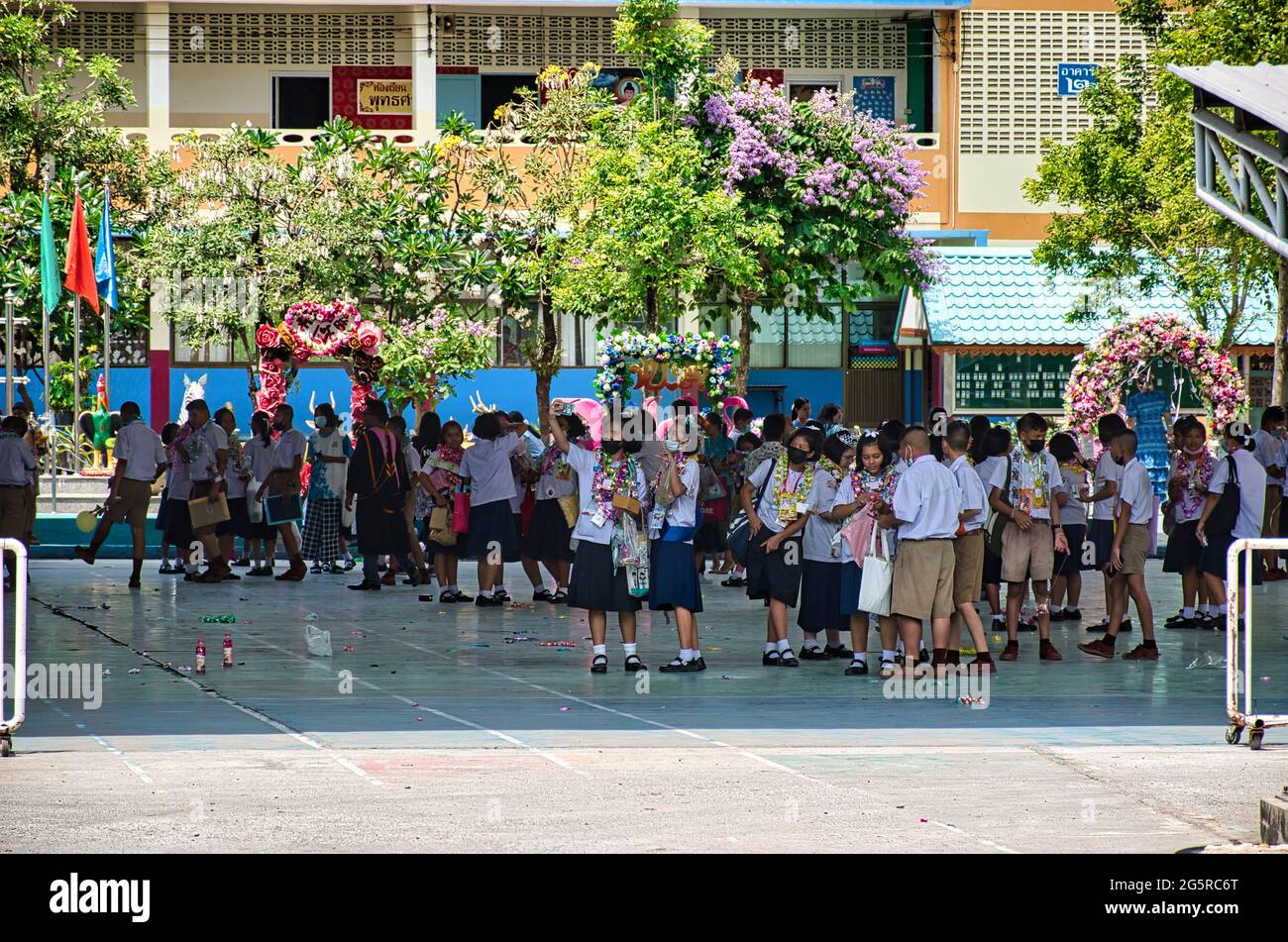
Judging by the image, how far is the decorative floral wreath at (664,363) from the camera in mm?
18656

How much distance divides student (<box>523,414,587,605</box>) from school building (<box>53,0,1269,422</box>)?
59.3 ft

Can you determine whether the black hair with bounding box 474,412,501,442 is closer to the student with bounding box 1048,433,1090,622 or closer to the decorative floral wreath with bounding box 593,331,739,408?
the decorative floral wreath with bounding box 593,331,739,408

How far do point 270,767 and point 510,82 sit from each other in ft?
95.0

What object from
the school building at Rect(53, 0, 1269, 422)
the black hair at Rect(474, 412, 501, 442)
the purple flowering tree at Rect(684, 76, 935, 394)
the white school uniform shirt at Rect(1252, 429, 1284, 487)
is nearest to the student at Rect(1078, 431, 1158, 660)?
the white school uniform shirt at Rect(1252, 429, 1284, 487)

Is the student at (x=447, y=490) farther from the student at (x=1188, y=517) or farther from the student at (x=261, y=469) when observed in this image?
the student at (x=1188, y=517)

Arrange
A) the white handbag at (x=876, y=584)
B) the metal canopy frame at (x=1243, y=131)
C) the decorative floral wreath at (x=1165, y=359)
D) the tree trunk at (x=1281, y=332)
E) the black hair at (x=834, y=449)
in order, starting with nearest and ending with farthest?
the white handbag at (x=876, y=584), the black hair at (x=834, y=449), the metal canopy frame at (x=1243, y=131), the tree trunk at (x=1281, y=332), the decorative floral wreath at (x=1165, y=359)

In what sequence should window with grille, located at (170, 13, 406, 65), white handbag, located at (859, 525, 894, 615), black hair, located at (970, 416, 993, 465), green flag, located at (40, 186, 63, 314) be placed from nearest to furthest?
white handbag, located at (859, 525, 894, 615)
black hair, located at (970, 416, 993, 465)
green flag, located at (40, 186, 63, 314)
window with grille, located at (170, 13, 406, 65)

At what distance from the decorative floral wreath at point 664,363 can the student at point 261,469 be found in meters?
3.50

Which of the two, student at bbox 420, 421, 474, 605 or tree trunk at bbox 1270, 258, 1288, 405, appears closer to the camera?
student at bbox 420, 421, 474, 605

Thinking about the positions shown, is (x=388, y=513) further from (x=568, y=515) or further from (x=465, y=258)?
(x=465, y=258)

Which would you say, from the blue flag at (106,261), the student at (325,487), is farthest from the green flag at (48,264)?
the student at (325,487)

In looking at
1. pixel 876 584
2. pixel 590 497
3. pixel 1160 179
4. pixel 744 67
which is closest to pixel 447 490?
pixel 590 497

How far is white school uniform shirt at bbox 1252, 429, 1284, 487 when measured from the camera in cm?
1820
